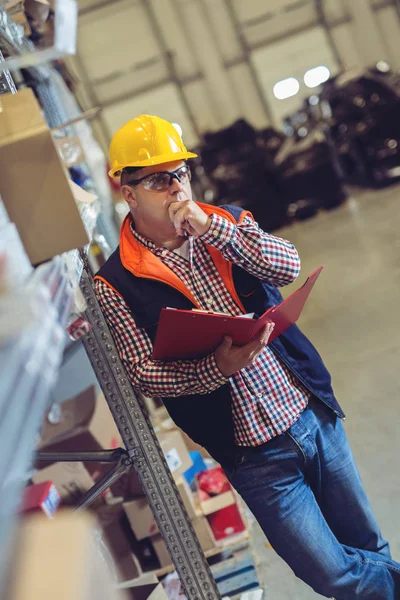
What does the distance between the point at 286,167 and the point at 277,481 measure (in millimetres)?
10811

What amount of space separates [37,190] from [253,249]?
742 mm

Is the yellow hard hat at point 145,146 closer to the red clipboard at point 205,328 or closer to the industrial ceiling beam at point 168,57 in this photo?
the red clipboard at point 205,328

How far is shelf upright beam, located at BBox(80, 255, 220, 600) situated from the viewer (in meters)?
2.41

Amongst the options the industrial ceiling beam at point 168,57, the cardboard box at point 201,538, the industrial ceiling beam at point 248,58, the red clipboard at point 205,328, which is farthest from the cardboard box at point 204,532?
the industrial ceiling beam at point 248,58

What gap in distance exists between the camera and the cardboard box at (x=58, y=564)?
0.76m

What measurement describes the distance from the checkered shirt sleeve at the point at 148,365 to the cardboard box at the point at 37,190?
0.57 metres

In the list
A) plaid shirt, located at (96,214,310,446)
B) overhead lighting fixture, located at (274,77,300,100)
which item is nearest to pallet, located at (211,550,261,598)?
plaid shirt, located at (96,214,310,446)

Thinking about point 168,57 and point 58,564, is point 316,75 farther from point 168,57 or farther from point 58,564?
point 58,564

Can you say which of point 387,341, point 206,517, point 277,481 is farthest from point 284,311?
point 387,341

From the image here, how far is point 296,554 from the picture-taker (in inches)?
87.3

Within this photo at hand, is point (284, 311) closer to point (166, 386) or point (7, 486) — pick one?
point (166, 386)

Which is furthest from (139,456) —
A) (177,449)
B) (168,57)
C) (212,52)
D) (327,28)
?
(327,28)

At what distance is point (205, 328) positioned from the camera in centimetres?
196

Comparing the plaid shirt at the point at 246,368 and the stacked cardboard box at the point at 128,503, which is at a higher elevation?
the plaid shirt at the point at 246,368
